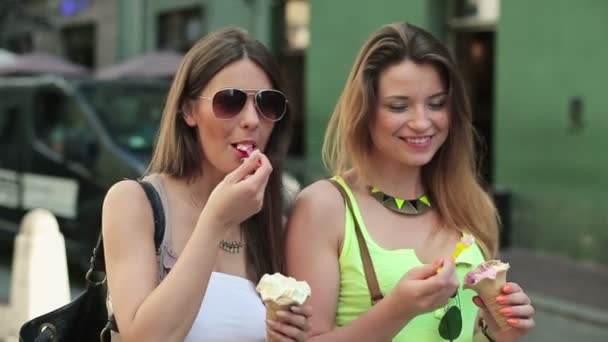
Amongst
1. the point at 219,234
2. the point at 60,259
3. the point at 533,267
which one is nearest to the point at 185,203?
the point at 219,234

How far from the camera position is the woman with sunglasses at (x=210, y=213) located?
6.25 feet

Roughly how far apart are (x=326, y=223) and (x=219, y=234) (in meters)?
0.34

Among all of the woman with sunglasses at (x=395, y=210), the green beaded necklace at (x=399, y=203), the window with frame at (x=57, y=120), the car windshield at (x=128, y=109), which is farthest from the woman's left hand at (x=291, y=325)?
the window with frame at (x=57, y=120)

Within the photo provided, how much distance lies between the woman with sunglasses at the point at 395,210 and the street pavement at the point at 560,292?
15.5 ft

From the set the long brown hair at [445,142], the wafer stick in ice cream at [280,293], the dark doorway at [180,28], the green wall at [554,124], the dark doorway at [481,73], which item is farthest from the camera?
the dark doorway at [180,28]

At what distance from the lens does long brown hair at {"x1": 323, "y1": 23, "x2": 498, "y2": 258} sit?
2246 mm

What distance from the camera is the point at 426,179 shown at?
97.5 inches

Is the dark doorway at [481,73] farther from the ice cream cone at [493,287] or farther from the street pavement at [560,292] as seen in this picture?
the ice cream cone at [493,287]

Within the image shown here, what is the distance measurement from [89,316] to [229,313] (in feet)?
1.52

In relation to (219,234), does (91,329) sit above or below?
below

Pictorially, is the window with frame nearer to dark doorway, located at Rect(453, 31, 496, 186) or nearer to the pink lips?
dark doorway, located at Rect(453, 31, 496, 186)

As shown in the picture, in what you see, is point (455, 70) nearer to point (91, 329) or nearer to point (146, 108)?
point (91, 329)

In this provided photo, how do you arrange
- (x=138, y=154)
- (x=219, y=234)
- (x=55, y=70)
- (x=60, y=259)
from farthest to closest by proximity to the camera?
(x=55, y=70) < (x=138, y=154) < (x=60, y=259) < (x=219, y=234)

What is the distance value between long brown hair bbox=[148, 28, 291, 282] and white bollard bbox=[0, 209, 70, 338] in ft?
11.4
